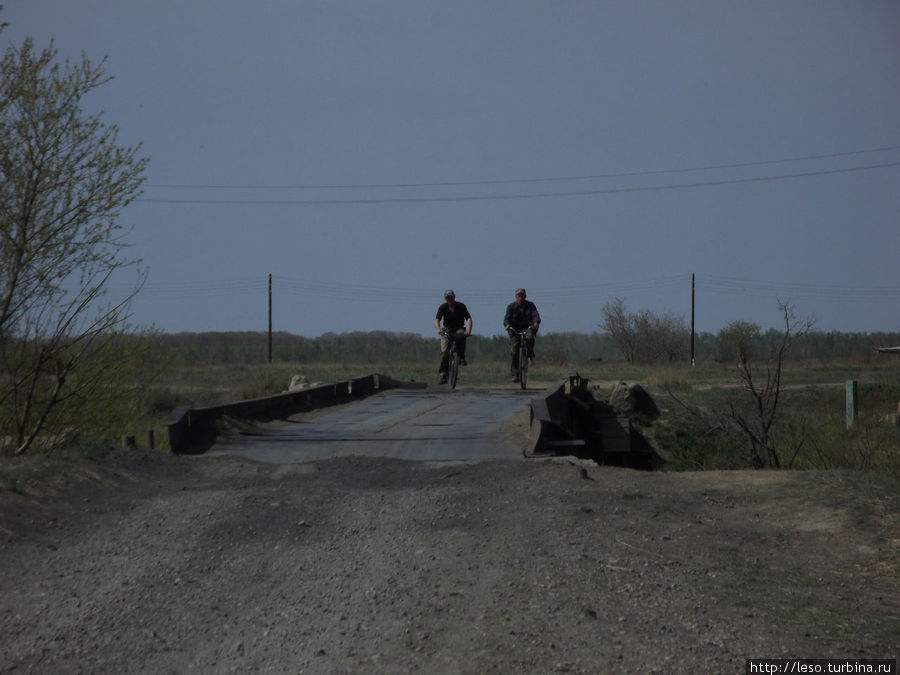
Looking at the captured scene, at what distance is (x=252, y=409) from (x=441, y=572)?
346 inches

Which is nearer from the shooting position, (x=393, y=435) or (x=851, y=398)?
(x=393, y=435)

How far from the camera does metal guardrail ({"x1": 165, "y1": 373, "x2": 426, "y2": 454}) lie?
11859mm

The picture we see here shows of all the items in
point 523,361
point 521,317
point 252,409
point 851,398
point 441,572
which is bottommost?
point 441,572

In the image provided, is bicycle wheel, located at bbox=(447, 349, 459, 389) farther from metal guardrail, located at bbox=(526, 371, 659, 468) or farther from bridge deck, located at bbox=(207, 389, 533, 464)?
metal guardrail, located at bbox=(526, 371, 659, 468)

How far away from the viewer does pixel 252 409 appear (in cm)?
1488

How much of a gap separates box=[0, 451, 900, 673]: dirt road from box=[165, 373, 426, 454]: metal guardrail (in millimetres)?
1603

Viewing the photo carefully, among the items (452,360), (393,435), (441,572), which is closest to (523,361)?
(452,360)

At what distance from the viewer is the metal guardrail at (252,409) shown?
1186 centimetres

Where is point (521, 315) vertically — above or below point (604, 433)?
above

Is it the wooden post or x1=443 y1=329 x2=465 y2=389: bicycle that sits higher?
x1=443 y1=329 x2=465 y2=389: bicycle

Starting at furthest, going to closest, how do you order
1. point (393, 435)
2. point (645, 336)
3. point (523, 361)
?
1. point (645, 336)
2. point (523, 361)
3. point (393, 435)

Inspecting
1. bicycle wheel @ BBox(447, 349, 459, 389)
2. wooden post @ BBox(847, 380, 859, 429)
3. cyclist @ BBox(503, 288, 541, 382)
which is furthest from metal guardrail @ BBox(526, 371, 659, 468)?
wooden post @ BBox(847, 380, 859, 429)

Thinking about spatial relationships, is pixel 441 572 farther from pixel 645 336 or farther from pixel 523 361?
pixel 645 336

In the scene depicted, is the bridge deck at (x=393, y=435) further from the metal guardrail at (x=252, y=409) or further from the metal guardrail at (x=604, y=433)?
the metal guardrail at (x=604, y=433)
